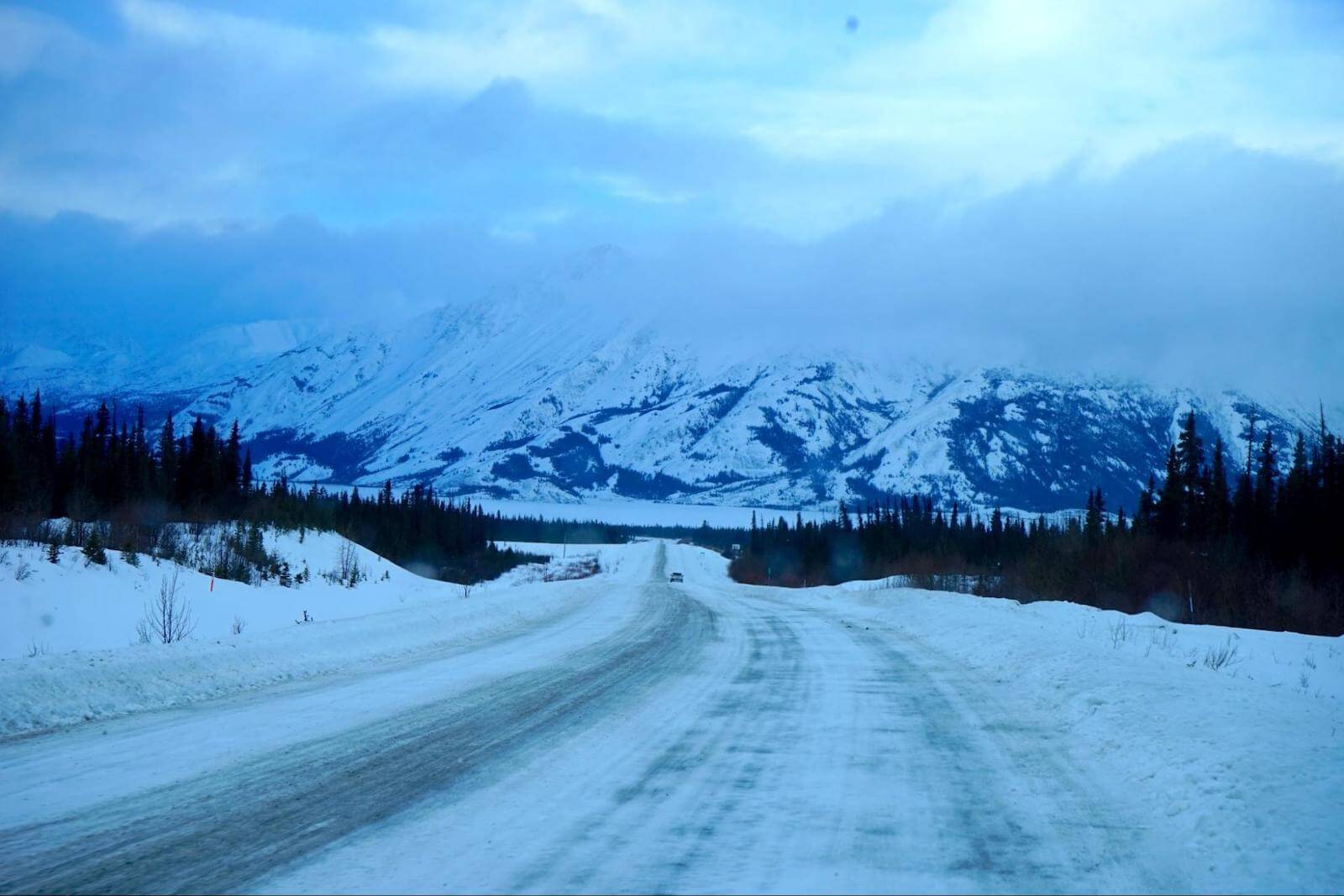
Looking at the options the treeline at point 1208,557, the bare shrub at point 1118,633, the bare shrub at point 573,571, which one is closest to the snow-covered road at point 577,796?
the bare shrub at point 1118,633

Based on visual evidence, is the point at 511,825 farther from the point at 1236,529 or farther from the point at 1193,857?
the point at 1236,529

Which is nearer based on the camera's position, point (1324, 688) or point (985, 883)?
point (985, 883)

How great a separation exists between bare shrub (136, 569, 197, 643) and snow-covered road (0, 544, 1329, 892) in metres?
6.47

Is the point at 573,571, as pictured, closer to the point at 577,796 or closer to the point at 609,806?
the point at 577,796

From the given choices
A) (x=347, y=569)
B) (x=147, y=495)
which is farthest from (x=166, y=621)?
(x=147, y=495)

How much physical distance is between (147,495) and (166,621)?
3928cm

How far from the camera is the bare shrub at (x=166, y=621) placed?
17.5 metres

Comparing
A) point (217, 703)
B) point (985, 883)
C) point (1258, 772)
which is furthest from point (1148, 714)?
point (217, 703)

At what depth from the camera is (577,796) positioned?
7.18m

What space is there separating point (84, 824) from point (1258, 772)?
874 centimetres

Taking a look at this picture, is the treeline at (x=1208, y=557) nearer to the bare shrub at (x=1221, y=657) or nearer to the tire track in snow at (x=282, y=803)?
the bare shrub at (x=1221, y=657)

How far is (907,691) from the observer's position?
12.7 meters

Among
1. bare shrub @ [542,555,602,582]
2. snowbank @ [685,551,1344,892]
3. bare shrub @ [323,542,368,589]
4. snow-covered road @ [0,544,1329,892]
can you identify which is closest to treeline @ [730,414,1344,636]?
snowbank @ [685,551,1344,892]

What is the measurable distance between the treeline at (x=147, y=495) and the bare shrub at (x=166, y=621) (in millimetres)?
3096
